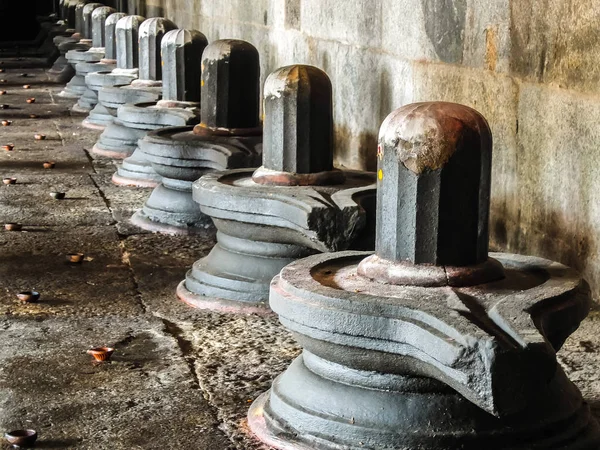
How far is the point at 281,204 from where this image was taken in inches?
189

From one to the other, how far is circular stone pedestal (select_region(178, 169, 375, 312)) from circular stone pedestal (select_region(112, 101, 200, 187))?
8.97 ft

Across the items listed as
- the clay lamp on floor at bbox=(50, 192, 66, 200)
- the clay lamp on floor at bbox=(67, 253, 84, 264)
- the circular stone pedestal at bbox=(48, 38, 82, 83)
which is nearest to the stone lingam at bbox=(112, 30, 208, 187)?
the clay lamp on floor at bbox=(50, 192, 66, 200)

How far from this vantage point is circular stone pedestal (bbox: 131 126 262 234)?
20.9 ft

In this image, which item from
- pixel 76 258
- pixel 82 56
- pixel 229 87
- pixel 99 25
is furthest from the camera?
pixel 99 25

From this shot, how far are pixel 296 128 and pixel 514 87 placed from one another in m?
1.12

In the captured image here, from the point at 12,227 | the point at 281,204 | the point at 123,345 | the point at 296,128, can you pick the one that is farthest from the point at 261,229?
the point at 12,227

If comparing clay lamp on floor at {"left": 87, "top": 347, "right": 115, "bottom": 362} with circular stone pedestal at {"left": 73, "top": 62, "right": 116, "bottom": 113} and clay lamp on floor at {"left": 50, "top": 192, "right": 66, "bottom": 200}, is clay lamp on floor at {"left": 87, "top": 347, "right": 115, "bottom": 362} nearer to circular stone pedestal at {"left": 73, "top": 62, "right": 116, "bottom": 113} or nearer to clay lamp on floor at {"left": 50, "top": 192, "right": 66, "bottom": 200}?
clay lamp on floor at {"left": 50, "top": 192, "right": 66, "bottom": 200}

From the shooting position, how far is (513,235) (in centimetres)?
552

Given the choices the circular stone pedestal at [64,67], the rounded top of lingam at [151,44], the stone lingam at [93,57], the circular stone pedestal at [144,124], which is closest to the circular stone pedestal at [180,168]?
the circular stone pedestal at [144,124]

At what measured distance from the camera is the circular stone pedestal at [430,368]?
283 centimetres

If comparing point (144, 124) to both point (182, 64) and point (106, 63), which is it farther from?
point (106, 63)

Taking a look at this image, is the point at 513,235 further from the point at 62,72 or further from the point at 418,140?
the point at 62,72

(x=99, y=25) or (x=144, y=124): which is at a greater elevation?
(x=99, y=25)

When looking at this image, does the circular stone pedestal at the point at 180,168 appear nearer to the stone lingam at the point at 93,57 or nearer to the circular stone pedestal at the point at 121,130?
the circular stone pedestal at the point at 121,130
